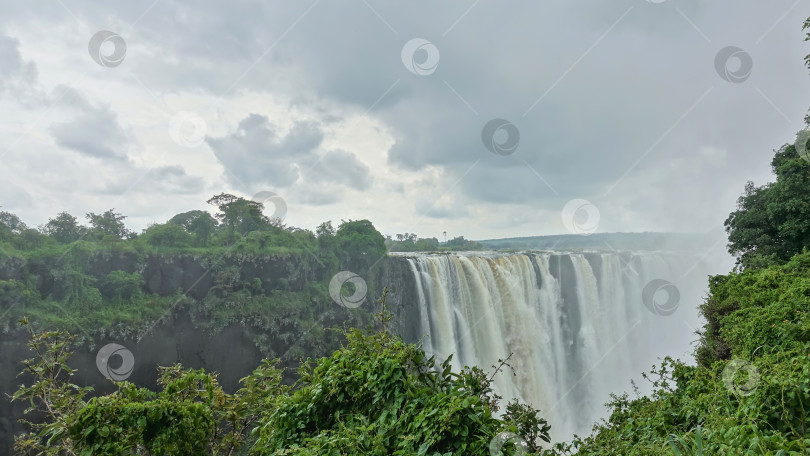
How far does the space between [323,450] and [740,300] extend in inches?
306

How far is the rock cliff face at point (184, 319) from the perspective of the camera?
1634 cm

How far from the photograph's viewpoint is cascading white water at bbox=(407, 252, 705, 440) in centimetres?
2177

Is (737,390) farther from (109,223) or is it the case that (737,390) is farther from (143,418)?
(109,223)

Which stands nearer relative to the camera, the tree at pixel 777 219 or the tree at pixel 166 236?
the tree at pixel 777 219

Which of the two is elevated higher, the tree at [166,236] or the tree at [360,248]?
the tree at [360,248]

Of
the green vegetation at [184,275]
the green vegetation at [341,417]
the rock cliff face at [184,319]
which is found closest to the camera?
the green vegetation at [341,417]

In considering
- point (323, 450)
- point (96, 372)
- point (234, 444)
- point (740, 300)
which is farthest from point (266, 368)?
point (96, 372)

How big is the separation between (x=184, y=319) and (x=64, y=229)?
947 centimetres

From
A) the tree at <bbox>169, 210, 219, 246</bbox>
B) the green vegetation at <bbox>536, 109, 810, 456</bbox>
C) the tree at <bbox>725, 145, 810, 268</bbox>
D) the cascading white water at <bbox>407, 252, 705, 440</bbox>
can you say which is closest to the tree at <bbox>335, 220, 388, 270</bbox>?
the cascading white water at <bbox>407, 252, 705, 440</bbox>

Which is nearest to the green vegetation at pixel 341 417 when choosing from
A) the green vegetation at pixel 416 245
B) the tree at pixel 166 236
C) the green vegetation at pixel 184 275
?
the green vegetation at pixel 184 275

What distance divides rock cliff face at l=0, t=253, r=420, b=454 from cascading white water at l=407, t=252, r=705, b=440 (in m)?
2.50

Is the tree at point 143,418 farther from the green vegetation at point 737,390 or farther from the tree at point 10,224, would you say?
the tree at point 10,224

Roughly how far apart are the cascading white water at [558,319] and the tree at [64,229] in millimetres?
19599

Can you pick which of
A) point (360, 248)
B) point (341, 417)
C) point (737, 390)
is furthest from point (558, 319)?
point (341, 417)
